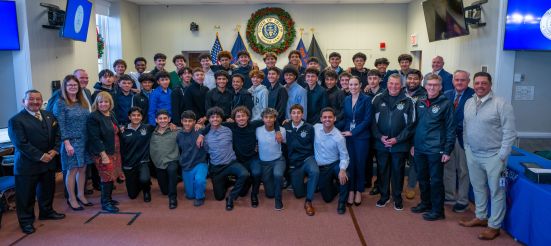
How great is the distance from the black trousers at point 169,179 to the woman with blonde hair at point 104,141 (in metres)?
0.55

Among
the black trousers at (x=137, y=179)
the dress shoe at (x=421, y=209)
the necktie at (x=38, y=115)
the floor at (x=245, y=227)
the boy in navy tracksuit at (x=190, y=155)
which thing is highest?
the necktie at (x=38, y=115)

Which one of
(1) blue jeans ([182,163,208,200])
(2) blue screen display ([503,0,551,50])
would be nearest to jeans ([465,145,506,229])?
(2) blue screen display ([503,0,551,50])

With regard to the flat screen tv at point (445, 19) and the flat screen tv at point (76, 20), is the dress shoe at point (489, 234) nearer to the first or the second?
the flat screen tv at point (445, 19)

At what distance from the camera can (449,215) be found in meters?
3.99

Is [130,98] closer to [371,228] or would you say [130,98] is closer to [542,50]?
[371,228]

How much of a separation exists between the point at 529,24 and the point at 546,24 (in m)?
0.20

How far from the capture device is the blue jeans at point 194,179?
4387 mm

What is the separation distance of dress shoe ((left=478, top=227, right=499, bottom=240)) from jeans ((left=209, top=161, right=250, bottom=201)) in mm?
2332

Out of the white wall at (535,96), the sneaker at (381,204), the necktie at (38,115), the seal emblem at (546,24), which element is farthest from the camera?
the white wall at (535,96)

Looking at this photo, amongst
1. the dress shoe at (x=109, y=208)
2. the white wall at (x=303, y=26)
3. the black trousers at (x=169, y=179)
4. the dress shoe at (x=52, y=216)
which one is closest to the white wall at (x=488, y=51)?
the white wall at (x=303, y=26)

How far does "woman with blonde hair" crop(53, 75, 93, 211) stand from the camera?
3979 mm

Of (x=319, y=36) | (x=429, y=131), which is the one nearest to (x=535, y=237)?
(x=429, y=131)

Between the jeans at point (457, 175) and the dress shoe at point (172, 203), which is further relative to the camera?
the dress shoe at point (172, 203)

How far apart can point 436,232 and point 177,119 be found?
3196 millimetres
